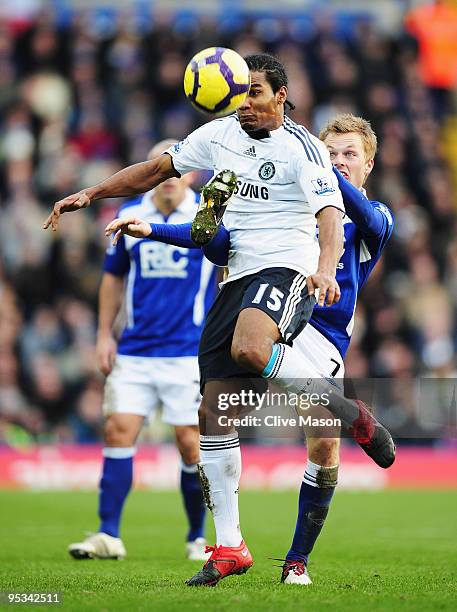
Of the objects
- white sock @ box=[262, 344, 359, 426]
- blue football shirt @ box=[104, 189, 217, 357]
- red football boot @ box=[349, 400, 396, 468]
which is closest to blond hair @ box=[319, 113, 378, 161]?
white sock @ box=[262, 344, 359, 426]

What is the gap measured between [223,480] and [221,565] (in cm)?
45

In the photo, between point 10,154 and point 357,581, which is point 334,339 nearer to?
point 357,581

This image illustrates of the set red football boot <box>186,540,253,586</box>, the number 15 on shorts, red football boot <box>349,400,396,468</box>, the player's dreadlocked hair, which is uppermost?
the player's dreadlocked hair

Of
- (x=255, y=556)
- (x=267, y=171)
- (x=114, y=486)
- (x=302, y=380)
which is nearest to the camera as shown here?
(x=302, y=380)

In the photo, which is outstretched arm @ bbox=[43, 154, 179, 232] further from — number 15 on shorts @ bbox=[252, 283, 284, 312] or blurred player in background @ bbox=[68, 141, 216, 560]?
blurred player in background @ bbox=[68, 141, 216, 560]

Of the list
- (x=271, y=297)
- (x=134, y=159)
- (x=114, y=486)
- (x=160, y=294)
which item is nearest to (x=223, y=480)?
(x=271, y=297)

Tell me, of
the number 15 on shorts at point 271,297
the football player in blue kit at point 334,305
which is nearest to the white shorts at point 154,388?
the football player in blue kit at point 334,305

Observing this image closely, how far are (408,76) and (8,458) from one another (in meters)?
10.1

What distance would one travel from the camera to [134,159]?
58.6 feet

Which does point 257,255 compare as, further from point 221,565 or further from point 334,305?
point 221,565

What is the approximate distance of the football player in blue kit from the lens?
6402 millimetres

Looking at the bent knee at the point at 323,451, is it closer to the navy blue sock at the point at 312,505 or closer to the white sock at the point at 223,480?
the navy blue sock at the point at 312,505

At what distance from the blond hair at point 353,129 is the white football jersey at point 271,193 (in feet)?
2.41

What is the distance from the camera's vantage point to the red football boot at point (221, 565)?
20.0 feet
